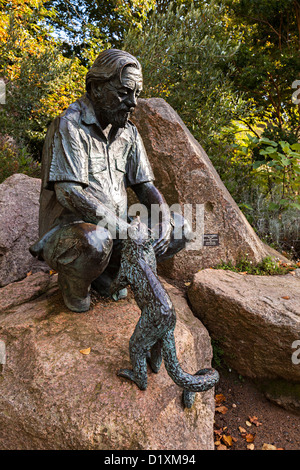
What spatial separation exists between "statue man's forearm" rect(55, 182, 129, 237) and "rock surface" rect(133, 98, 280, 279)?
167 cm

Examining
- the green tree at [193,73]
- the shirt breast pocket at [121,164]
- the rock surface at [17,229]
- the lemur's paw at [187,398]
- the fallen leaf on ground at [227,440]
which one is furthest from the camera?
the green tree at [193,73]

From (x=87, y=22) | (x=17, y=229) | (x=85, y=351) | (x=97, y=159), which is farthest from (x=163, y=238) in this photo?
(x=87, y=22)

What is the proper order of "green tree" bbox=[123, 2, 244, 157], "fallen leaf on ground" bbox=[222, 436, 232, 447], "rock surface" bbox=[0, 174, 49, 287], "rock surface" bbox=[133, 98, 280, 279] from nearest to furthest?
"fallen leaf on ground" bbox=[222, 436, 232, 447], "rock surface" bbox=[0, 174, 49, 287], "rock surface" bbox=[133, 98, 280, 279], "green tree" bbox=[123, 2, 244, 157]

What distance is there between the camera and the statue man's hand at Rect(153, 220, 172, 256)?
244 centimetres

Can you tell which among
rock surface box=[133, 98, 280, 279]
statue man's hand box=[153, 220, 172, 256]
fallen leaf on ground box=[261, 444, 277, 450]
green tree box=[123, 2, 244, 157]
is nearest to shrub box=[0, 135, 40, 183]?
green tree box=[123, 2, 244, 157]

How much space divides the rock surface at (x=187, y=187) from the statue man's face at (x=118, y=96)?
4.92 feet

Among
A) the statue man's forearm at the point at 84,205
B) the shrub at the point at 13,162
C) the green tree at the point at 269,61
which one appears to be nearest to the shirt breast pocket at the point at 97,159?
the statue man's forearm at the point at 84,205

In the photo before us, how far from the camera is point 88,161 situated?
2459 millimetres

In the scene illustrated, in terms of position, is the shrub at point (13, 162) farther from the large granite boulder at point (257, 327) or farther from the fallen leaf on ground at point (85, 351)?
the fallen leaf on ground at point (85, 351)

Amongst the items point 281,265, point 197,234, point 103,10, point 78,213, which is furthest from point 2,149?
point 103,10

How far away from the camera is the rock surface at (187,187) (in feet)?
12.8

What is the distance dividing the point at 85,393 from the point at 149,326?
20.7 inches

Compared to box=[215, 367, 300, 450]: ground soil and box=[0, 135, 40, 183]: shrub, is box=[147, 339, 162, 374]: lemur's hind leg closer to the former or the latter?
box=[215, 367, 300, 450]: ground soil

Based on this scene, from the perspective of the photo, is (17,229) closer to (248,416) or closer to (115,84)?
(115,84)
